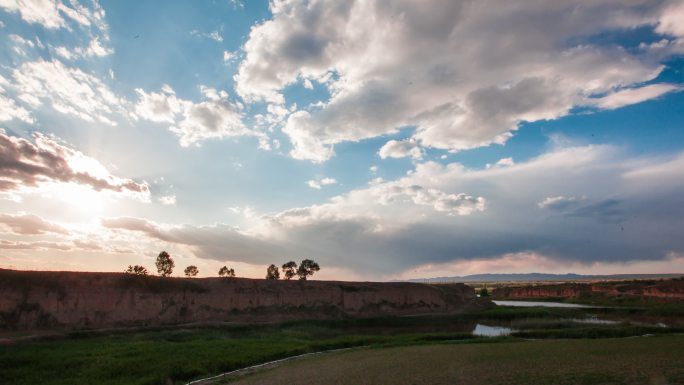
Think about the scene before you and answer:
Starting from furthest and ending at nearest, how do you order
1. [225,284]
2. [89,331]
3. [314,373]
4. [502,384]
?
1. [225,284]
2. [89,331]
3. [314,373]
4. [502,384]

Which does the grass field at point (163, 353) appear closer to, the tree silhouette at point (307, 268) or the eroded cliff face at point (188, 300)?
the eroded cliff face at point (188, 300)

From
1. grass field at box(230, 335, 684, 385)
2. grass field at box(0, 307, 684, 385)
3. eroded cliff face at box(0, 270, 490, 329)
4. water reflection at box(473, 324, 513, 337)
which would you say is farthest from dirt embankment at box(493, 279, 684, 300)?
grass field at box(230, 335, 684, 385)

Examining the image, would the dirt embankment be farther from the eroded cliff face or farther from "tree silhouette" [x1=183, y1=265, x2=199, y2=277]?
"tree silhouette" [x1=183, y1=265, x2=199, y2=277]

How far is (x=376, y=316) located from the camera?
61.2 meters

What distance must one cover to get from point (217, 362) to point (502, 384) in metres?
14.7

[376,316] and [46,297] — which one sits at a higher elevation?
[46,297]

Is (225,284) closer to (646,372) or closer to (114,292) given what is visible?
(114,292)

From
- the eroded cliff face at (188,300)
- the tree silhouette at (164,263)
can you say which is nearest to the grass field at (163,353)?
the eroded cliff face at (188,300)

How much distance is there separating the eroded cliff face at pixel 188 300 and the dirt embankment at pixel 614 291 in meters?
29.0

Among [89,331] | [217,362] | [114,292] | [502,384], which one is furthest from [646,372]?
[114,292]

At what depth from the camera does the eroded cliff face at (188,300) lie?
127 feet

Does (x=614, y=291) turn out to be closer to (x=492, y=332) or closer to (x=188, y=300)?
(x=492, y=332)

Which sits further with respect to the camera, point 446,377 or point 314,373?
point 314,373

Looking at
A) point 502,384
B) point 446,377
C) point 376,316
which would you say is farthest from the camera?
point 376,316
